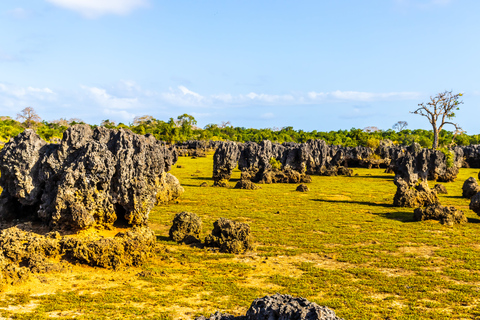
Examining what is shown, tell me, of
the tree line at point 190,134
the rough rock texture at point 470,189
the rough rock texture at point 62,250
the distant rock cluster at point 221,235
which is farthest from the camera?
the tree line at point 190,134

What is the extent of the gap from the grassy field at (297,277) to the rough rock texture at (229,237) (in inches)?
25.6

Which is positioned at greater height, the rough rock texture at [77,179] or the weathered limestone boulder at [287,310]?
the rough rock texture at [77,179]

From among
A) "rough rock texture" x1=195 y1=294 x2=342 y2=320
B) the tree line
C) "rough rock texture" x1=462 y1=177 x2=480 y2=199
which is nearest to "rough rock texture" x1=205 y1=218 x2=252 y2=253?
"rough rock texture" x1=195 y1=294 x2=342 y2=320

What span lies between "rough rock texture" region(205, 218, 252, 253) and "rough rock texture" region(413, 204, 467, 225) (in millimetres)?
13827

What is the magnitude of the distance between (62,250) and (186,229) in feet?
21.5

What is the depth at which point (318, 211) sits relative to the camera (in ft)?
93.0

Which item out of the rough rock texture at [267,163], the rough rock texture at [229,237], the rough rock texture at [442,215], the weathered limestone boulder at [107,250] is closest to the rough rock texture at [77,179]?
the weathered limestone boulder at [107,250]

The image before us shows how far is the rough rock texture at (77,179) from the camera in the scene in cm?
1645

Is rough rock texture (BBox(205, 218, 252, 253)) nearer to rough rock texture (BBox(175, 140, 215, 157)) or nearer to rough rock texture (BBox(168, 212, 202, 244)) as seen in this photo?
rough rock texture (BBox(168, 212, 202, 244))

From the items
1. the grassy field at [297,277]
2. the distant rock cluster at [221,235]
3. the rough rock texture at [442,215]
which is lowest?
the grassy field at [297,277]

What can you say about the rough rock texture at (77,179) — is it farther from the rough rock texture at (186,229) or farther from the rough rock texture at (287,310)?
the rough rock texture at (287,310)

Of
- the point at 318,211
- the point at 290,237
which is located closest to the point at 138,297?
the point at 290,237

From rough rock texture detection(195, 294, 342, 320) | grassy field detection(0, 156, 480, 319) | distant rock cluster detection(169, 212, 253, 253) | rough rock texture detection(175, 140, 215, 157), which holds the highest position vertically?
rough rock texture detection(175, 140, 215, 157)

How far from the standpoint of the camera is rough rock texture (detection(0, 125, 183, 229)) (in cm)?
1645
